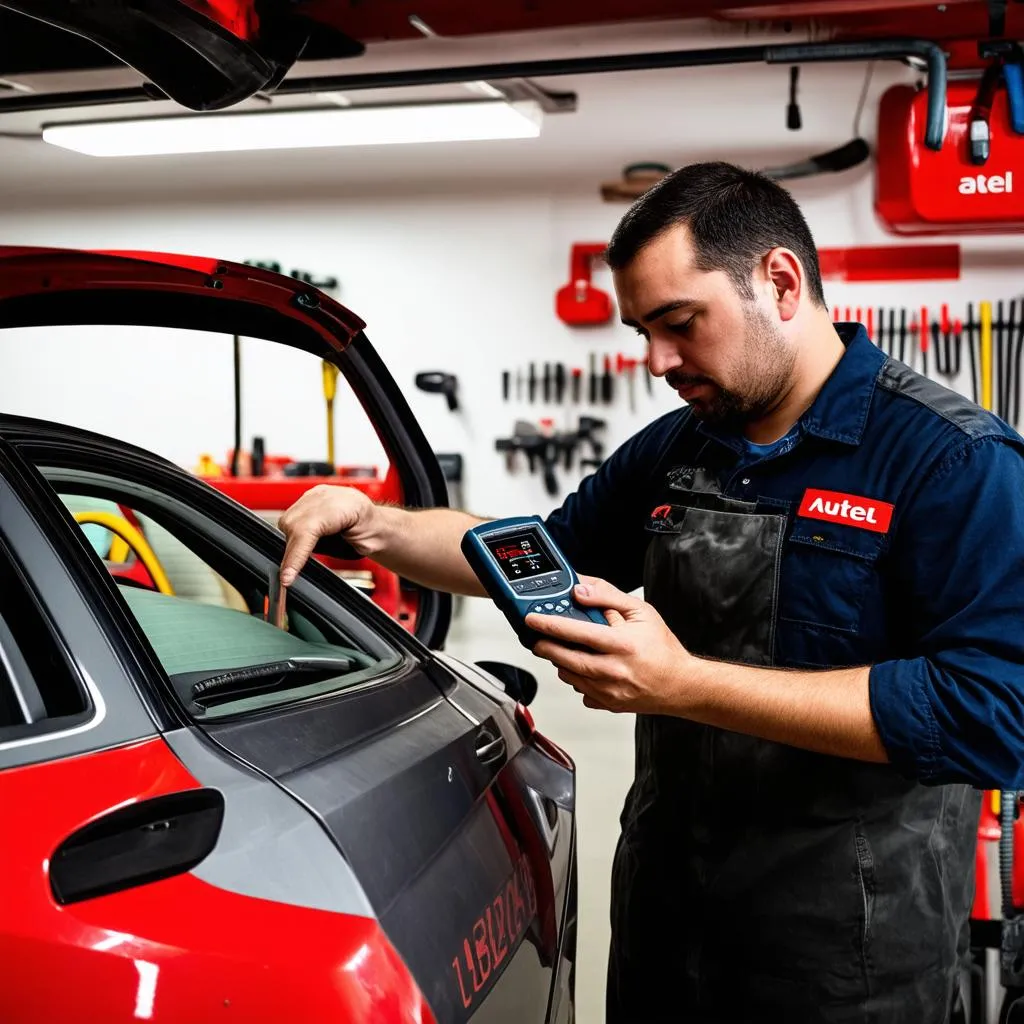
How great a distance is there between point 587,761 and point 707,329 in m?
3.32

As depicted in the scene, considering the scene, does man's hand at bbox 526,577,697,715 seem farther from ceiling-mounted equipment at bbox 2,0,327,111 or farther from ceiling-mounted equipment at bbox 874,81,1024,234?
ceiling-mounted equipment at bbox 874,81,1024,234

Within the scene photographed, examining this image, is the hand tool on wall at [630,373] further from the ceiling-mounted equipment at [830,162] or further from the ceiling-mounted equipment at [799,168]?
the ceiling-mounted equipment at [830,162]

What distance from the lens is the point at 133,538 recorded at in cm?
321

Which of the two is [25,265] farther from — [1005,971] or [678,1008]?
[1005,971]

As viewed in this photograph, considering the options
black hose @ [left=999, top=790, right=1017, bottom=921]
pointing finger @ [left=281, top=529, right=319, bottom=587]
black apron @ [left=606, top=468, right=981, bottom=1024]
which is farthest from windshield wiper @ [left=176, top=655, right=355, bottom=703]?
black hose @ [left=999, top=790, right=1017, bottom=921]

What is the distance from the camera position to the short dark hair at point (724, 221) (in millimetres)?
1485

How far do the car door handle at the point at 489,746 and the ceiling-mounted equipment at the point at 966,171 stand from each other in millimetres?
3186

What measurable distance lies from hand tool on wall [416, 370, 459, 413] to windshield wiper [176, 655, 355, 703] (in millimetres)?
3698

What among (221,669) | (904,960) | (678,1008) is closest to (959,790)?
(904,960)

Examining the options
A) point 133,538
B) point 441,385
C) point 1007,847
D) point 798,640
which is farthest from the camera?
point 441,385

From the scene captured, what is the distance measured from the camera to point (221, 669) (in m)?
1.48

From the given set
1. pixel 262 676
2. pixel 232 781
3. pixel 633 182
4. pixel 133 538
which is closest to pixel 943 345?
pixel 633 182

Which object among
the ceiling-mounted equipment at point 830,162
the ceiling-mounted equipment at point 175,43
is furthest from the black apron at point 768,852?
the ceiling-mounted equipment at point 830,162

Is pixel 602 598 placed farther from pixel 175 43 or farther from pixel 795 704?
pixel 175 43
